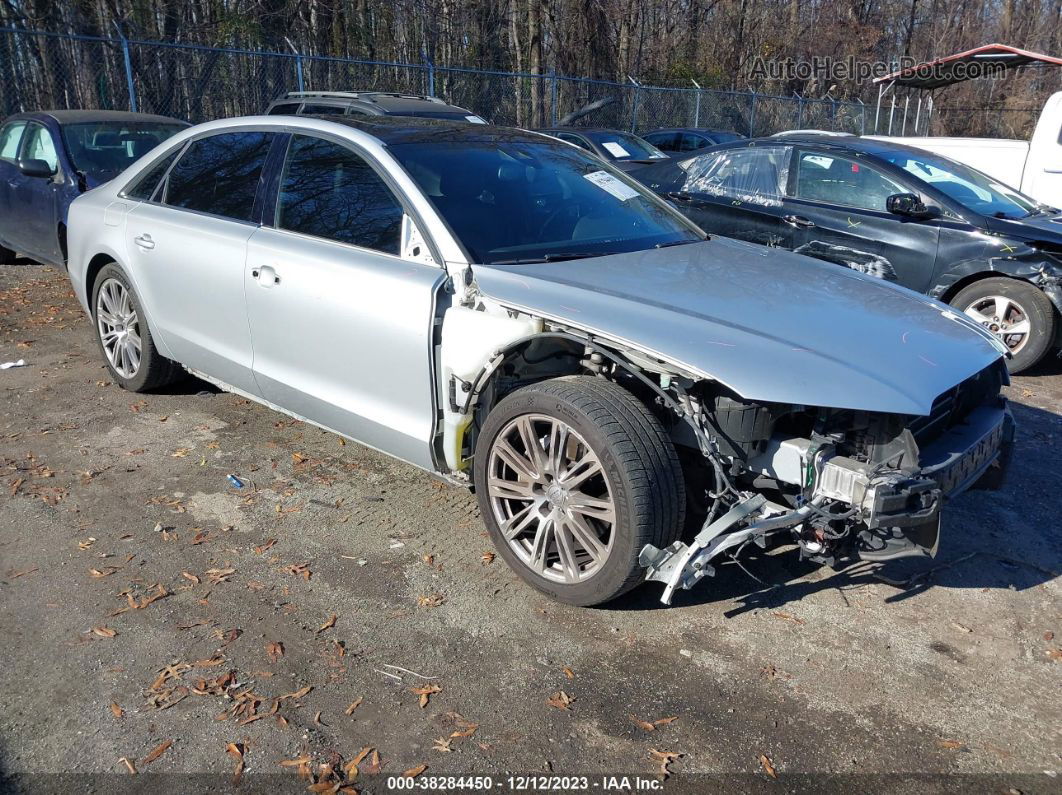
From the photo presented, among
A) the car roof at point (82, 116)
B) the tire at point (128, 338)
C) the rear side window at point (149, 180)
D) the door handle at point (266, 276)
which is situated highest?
the car roof at point (82, 116)

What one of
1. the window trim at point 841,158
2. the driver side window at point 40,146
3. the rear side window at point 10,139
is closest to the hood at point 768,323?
the window trim at point 841,158

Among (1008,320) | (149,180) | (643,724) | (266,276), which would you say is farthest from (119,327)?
(1008,320)

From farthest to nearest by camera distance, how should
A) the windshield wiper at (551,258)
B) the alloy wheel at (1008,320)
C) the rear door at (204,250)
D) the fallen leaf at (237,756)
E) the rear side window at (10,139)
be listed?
1. the rear side window at (10,139)
2. the alloy wheel at (1008,320)
3. the rear door at (204,250)
4. the windshield wiper at (551,258)
5. the fallen leaf at (237,756)

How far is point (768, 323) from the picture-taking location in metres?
3.23

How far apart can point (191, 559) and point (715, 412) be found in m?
2.24

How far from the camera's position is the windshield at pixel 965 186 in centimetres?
696

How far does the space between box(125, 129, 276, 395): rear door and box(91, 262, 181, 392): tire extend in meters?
0.22

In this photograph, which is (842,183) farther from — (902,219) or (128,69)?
(128,69)

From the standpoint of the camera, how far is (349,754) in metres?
2.61

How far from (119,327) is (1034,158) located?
409 inches

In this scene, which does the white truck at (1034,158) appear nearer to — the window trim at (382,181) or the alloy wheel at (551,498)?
the window trim at (382,181)

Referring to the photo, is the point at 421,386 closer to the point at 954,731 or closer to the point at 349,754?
the point at 349,754

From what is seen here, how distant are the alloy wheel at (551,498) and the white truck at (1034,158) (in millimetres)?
8870

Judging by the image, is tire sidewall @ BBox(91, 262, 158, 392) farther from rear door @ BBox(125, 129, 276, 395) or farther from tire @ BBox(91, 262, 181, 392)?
rear door @ BBox(125, 129, 276, 395)
